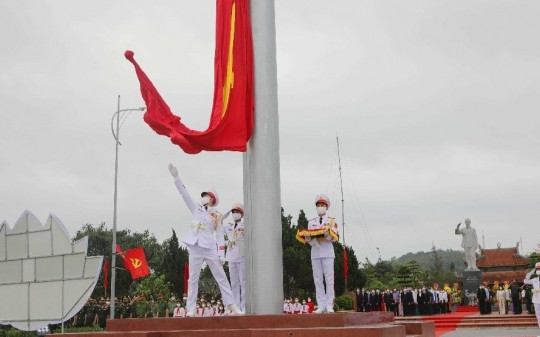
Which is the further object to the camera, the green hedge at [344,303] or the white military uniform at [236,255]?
the green hedge at [344,303]

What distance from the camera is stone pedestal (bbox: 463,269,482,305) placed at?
23422 mm

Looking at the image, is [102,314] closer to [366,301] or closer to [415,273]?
[366,301]

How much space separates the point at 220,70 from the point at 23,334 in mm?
14082

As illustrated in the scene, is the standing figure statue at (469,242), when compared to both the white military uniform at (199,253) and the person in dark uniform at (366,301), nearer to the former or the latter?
the person in dark uniform at (366,301)

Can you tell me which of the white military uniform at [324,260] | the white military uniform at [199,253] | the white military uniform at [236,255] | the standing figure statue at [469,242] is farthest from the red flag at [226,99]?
the standing figure statue at [469,242]

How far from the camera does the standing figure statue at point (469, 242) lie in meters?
22.9

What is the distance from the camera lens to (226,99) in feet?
27.0

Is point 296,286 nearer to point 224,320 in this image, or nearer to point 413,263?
point 413,263

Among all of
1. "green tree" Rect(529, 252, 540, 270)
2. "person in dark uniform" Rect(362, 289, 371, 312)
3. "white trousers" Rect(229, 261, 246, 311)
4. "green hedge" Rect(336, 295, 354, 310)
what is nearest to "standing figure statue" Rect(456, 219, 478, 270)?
"person in dark uniform" Rect(362, 289, 371, 312)

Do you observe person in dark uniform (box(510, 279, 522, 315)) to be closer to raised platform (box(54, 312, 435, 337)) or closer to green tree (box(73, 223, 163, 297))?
raised platform (box(54, 312, 435, 337))

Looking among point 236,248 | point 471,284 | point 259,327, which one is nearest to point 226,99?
point 236,248

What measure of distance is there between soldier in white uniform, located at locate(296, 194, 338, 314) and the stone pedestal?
1672 centimetres

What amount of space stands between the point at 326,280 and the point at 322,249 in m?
0.44

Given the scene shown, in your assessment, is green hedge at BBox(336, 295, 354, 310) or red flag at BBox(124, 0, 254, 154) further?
green hedge at BBox(336, 295, 354, 310)
